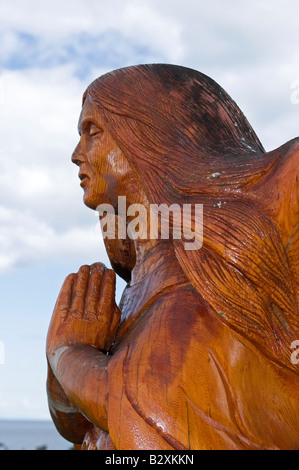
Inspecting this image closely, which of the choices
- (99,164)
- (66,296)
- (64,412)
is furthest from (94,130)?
(64,412)

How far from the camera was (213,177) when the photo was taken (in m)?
3.11

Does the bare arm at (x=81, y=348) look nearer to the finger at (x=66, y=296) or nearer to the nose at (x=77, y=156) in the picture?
the finger at (x=66, y=296)

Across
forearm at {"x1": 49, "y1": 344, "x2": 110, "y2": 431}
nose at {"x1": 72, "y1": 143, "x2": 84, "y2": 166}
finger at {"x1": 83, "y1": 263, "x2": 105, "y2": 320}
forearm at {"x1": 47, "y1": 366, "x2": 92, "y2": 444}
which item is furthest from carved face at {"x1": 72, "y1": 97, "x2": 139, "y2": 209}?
forearm at {"x1": 47, "y1": 366, "x2": 92, "y2": 444}

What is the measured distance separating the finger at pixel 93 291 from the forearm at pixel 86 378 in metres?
0.16

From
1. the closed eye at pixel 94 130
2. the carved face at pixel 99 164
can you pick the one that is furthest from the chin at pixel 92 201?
the closed eye at pixel 94 130

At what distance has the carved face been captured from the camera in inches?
134

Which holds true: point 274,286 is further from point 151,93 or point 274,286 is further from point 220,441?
point 151,93

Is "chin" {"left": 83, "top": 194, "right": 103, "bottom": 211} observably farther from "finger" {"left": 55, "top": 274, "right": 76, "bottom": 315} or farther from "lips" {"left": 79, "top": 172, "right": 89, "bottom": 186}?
"finger" {"left": 55, "top": 274, "right": 76, "bottom": 315}

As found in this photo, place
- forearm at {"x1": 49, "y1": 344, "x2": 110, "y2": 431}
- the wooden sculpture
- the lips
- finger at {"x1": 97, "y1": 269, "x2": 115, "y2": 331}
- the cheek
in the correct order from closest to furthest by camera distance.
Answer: the wooden sculpture < forearm at {"x1": 49, "y1": 344, "x2": 110, "y2": 431} < finger at {"x1": 97, "y1": 269, "x2": 115, "y2": 331} < the cheek < the lips

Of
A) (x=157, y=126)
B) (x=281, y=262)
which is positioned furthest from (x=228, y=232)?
(x=157, y=126)

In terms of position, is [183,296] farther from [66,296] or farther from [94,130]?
[94,130]

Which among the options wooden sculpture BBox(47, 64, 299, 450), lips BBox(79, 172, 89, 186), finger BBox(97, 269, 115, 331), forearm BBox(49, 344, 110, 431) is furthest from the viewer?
lips BBox(79, 172, 89, 186)

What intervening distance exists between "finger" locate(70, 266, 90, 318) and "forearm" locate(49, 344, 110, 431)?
0.16 metres

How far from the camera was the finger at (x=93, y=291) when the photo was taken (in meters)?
3.22
